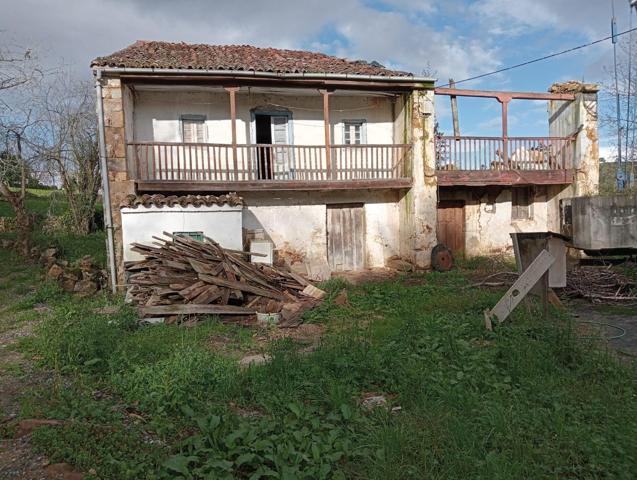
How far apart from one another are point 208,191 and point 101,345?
21.6ft

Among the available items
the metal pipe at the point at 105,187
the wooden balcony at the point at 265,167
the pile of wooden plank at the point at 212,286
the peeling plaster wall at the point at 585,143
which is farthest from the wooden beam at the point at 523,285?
the peeling plaster wall at the point at 585,143

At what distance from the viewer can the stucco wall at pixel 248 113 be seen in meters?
12.4

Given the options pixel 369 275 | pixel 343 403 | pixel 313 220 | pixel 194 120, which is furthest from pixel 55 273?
pixel 343 403

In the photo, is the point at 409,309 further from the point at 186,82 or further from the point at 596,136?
the point at 596,136

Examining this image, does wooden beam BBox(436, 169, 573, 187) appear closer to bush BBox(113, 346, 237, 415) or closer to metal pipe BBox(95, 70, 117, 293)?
metal pipe BBox(95, 70, 117, 293)

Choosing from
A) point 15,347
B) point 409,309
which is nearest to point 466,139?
point 409,309

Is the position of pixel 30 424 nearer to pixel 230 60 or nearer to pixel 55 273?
pixel 55 273

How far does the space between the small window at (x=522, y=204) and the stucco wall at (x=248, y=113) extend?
519 cm

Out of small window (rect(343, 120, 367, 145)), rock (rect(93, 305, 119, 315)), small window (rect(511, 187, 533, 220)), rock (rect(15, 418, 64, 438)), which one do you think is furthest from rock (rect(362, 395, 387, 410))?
small window (rect(511, 187, 533, 220))

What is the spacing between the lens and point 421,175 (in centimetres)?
1278

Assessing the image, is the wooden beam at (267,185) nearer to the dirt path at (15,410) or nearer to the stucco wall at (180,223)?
the stucco wall at (180,223)

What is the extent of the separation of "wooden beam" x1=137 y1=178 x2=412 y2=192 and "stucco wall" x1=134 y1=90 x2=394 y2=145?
72.9 inches

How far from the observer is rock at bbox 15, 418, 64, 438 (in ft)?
12.2

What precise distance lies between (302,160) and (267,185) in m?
1.72
